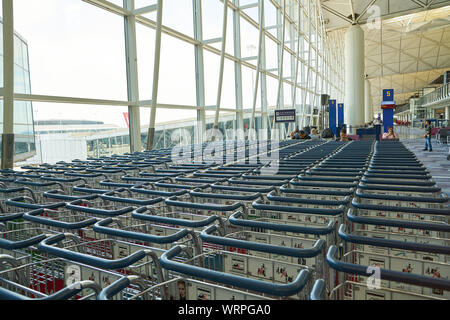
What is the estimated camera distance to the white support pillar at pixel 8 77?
17.7 ft

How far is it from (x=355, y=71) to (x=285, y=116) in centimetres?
1007

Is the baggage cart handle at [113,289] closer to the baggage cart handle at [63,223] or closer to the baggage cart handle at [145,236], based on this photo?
the baggage cart handle at [145,236]

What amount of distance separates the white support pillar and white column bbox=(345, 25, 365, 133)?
19.6 meters

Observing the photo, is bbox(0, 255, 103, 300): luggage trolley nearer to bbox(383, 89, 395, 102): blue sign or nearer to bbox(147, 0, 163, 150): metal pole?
bbox(147, 0, 163, 150): metal pole

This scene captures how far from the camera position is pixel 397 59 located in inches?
1556

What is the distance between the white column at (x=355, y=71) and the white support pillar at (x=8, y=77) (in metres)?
19.6

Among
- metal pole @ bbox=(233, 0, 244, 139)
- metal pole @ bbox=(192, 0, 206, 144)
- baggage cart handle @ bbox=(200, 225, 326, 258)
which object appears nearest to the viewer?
baggage cart handle @ bbox=(200, 225, 326, 258)

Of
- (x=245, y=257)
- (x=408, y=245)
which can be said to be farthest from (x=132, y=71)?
(x=408, y=245)

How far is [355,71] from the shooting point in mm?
21016

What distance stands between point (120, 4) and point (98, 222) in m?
8.65

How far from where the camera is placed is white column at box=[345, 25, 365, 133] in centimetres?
2103

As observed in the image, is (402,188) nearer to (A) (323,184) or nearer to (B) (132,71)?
(A) (323,184)

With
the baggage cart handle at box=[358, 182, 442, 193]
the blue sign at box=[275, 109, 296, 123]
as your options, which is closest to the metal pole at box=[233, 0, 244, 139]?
the blue sign at box=[275, 109, 296, 123]
